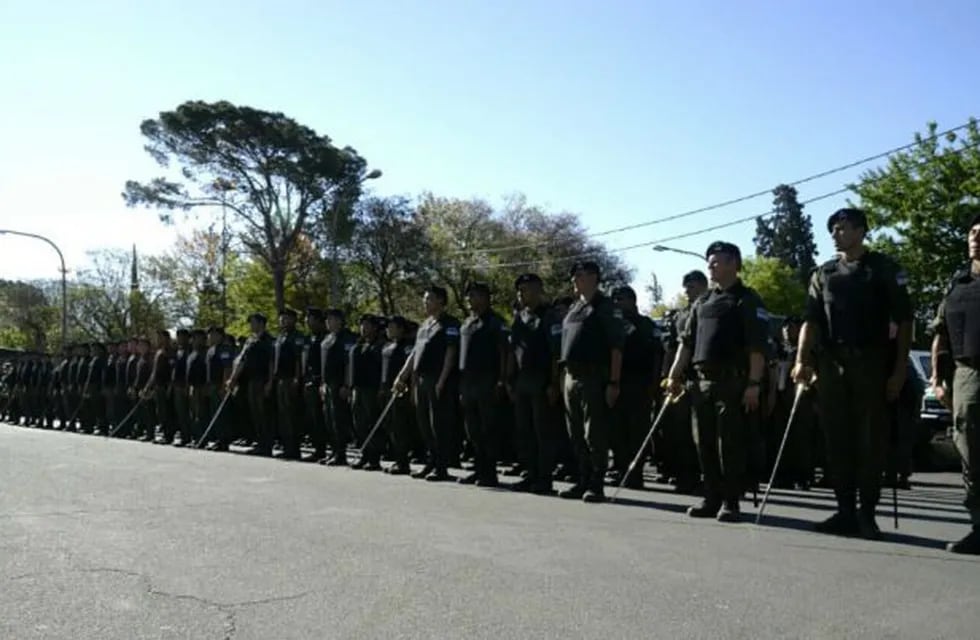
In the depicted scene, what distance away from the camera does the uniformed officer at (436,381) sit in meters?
10.8

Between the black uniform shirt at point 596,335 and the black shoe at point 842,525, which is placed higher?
the black uniform shirt at point 596,335

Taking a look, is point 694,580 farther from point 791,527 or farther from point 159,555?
point 159,555

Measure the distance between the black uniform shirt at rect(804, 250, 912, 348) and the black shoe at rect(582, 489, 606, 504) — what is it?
2.72 metres

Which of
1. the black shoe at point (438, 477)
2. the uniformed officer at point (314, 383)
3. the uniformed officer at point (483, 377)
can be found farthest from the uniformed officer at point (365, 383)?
the uniformed officer at point (483, 377)

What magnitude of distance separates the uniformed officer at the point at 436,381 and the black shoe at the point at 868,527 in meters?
5.11

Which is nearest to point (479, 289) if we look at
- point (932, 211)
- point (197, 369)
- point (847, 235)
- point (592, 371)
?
point (592, 371)

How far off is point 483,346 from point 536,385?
35.1 inches

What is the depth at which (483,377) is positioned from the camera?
10383 millimetres

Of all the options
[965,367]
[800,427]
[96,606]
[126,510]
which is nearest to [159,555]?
[96,606]

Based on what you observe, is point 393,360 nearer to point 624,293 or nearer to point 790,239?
point 624,293

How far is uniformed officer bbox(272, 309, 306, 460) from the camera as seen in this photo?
14.2 meters

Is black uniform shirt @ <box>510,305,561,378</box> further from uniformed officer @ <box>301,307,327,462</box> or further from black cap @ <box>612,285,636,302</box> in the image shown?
uniformed officer @ <box>301,307,327,462</box>

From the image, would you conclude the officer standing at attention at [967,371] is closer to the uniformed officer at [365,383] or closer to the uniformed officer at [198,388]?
the uniformed officer at [365,383]

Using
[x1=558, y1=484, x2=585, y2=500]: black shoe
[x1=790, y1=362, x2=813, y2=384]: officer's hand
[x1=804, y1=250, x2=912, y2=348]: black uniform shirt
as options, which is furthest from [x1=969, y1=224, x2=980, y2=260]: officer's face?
[x1=558, y1=484, x2=585, y2=500]: black shoe
